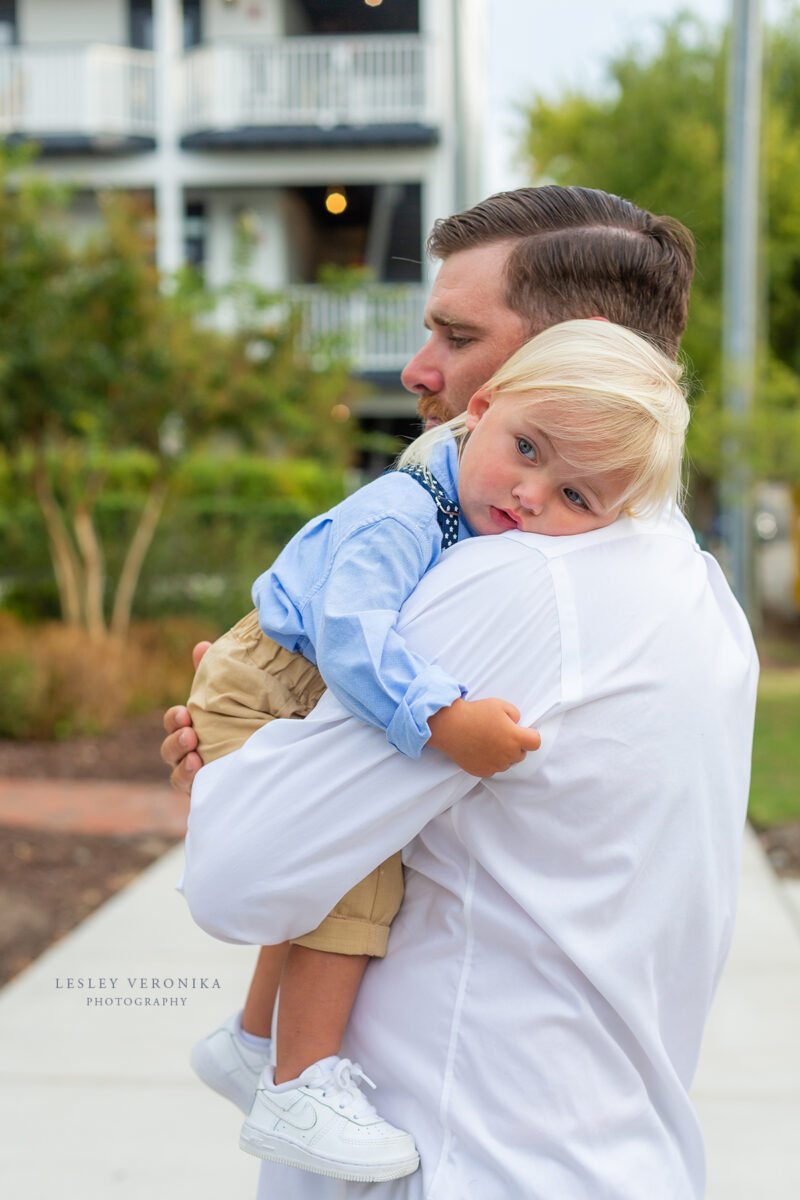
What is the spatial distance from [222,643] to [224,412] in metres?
8.95

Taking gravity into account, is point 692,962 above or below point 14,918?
above

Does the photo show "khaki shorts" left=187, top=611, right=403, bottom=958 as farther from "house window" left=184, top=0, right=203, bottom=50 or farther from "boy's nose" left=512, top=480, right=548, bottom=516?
"house window" left=184, top=0, right=203, bottom=50

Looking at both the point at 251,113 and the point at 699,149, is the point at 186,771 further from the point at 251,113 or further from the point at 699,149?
the point at 251,113

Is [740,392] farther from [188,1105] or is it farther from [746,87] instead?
[188,1105]

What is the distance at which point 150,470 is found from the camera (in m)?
A: 13.2

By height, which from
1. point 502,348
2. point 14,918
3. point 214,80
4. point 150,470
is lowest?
point 14,918

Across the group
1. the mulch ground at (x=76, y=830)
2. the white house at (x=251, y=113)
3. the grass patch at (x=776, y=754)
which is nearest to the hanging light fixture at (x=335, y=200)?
the white house at (x=251, y=113)

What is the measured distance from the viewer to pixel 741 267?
1235 cm

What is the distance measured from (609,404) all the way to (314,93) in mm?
19521

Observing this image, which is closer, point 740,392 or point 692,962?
point 692,962

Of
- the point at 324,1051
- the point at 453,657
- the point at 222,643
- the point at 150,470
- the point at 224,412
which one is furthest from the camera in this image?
the point at 150,470

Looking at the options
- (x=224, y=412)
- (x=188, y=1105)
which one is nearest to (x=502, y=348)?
(x=188, y=1105)

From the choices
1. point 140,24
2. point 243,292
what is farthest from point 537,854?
point 140,24

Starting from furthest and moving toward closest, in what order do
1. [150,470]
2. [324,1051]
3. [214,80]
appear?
[214,80] → [150,470] → [324,1051]
